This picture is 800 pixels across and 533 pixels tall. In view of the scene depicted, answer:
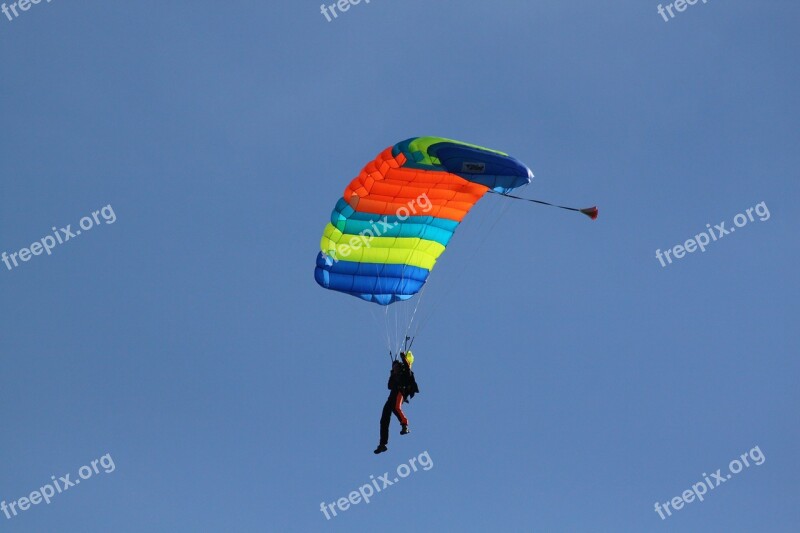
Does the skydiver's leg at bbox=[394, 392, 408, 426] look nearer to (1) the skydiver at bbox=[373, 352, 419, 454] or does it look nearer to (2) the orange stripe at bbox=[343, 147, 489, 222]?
(1) the skydiver at bbox=[373, 352, 419, 454]

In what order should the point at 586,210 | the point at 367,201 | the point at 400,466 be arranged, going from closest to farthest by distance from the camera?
the point at 586,210 < the point at 367,201 < the point at 400,466

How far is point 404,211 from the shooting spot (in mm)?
33312

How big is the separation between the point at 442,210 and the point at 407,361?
3.29 m

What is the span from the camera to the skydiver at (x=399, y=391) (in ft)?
105

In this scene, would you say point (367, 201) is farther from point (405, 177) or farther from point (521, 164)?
point (521, 164)

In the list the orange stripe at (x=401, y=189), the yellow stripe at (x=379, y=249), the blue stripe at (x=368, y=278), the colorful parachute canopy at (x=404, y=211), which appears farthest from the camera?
the blue stripe at (x=368, y=278)

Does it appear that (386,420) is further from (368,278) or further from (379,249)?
(379,249)

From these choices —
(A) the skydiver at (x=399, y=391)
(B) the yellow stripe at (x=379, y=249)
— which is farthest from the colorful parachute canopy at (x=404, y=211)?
(A) the skydiver at (x=399, y=391)

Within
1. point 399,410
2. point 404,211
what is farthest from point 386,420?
point 404,211

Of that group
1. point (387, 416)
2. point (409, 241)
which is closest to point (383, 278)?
point (409, 241)

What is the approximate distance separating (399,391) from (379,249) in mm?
3140

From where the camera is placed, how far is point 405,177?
106 ft

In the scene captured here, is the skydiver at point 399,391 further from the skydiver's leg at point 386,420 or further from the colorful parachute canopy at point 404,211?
the colorful parachute canopy at point 404,211

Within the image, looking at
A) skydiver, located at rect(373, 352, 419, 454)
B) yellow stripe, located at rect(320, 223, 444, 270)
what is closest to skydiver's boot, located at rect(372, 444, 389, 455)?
skydiver, located at rect(373, 352, 419, 454)
